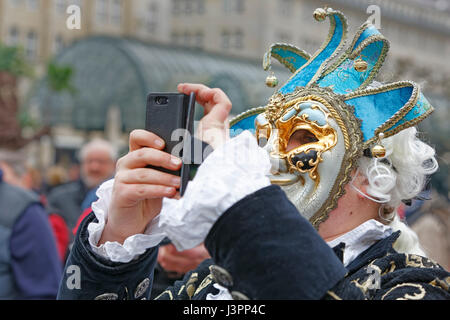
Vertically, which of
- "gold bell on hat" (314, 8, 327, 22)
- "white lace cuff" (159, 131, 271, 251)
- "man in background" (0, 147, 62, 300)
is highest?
"gold bell on hat" (314, 8, 327, 22)

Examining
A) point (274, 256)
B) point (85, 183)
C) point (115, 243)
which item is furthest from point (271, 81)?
point (85, 183)

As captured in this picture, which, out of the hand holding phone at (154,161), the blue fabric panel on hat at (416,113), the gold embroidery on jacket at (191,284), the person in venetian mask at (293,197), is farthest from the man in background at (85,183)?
the hand holding phone at (154,161)

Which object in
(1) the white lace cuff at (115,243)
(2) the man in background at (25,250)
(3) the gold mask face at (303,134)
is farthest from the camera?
(2) the man in background at (25,250)

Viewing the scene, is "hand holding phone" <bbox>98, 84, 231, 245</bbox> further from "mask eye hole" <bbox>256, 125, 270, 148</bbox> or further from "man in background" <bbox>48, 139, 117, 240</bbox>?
"man in background" <bbox>48, 139, 117, 240</bbox>

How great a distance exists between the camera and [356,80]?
7.06 feet

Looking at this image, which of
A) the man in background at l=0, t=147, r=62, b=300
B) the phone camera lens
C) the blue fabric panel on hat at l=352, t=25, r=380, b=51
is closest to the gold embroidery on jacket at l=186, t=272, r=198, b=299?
the phone camera lens

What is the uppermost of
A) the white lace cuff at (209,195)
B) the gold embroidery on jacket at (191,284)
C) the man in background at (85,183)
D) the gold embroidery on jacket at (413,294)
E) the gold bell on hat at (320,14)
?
the gold bell on hat at (320,14)

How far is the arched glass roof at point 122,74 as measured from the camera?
63.8 ft

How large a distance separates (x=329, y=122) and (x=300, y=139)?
10cm

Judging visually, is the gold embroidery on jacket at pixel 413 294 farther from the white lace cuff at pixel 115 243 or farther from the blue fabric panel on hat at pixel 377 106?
the white lace cuff at pixel 115 243

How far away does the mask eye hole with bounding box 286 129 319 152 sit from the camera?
78.8 inches

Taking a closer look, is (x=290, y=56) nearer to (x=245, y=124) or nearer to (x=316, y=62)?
(x=316, y=62)

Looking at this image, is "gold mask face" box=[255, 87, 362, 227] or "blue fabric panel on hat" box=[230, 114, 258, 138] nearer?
"gold mask face" box=[255, 87, 362, 227]
